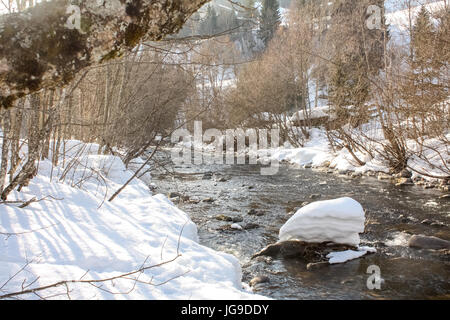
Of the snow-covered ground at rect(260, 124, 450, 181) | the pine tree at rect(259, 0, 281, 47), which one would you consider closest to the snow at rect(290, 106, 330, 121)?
the snow-covered ground at rect(260, 124, 450, 181)

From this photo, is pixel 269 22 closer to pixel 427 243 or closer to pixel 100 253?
pixel 100 253

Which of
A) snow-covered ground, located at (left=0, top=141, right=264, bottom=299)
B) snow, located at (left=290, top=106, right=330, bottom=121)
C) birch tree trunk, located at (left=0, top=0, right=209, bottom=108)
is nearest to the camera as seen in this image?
birch tree trunk, located at (left=0, top=0, right=209, bottom=108)

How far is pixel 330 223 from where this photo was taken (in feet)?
18.8

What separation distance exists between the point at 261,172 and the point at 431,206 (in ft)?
23.9

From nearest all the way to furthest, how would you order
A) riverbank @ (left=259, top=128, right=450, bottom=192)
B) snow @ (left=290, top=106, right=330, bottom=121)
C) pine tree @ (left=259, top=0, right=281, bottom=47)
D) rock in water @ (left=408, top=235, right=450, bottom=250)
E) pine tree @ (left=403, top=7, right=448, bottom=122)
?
1. pine tree @ (left=259, top=0, right=281, bottom=47)
2. rock in water @ (left=408, top=235, right=450, bottom=250)
3. pine tree @ (left=403, top=7, right=448, bottom=122)
4. riverbank @ (left=259, top=128, right=450, bottom=192)
5. snow @ (left=290, top=106, right=330, bottom=121)

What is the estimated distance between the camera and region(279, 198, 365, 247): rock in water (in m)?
5.64

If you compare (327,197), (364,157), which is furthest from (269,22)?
(364,157)

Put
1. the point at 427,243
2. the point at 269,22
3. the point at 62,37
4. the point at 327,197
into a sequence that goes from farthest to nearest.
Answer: the point at 327,197, the point at 427,243, the point at 269,22, the point at 62,37

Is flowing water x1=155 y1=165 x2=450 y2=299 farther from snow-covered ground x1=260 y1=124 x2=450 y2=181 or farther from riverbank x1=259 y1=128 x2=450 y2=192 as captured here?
snow-covered ground x1=260 y1=124 x2=450 y2=181

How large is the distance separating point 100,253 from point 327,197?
7.37 meters

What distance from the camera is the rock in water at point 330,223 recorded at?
5637mm

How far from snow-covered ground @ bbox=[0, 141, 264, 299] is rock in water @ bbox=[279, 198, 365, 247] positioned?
6.13 feet

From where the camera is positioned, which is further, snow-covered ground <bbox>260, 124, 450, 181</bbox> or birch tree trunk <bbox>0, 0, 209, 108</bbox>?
snow-covered ground <bbox>260, 124, 450, 181</bbox>

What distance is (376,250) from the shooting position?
18.4 feet
